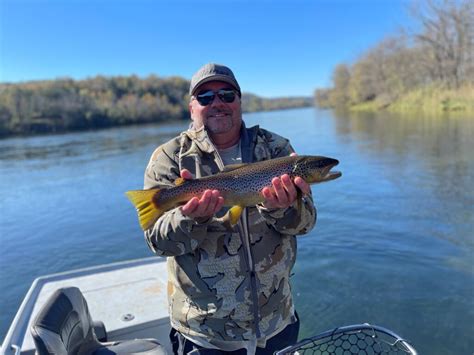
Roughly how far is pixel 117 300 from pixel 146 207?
2.26 m

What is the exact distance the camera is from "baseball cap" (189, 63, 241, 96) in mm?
2727

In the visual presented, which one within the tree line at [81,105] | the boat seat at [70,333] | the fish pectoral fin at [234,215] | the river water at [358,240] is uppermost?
the tree line at [81,105]

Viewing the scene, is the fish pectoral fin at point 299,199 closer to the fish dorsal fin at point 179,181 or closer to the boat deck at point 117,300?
the fish dorsal fin at point 179,181

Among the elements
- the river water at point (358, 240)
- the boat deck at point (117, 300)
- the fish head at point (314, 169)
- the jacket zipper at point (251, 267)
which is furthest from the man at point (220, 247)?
the river water at point (358, 240)

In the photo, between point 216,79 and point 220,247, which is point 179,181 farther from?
point 216,79

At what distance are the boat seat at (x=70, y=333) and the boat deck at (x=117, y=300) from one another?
425 millimetres

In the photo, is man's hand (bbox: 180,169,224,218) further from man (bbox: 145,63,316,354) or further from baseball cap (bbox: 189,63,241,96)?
baseball cap (bbox: 189,63,241,96)

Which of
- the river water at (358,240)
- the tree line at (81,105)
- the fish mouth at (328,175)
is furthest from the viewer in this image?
the tree line at (81,105)

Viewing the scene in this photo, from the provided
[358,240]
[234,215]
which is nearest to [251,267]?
[234,215]

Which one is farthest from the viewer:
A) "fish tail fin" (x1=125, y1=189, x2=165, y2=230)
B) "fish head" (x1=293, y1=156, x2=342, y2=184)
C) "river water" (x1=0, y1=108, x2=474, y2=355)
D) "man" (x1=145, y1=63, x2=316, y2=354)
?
"river water" (x1=0, y1=108, x2=474, y2=355)

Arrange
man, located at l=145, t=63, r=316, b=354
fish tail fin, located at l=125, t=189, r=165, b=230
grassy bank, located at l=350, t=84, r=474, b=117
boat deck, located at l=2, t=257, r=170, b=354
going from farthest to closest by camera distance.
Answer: grassy bank, located at l=350, t=84, r=474, b=117 < boat deck, located at l=2, t=257, r=170, b=354 < fish tail fin, located at l=125, t=189, r=165, b=230 < man, located at l=145, t=63, r=316, b=354

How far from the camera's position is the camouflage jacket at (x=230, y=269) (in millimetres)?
2555

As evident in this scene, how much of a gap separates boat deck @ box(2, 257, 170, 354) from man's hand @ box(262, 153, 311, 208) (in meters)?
2.17

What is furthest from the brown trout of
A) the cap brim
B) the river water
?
the river water
